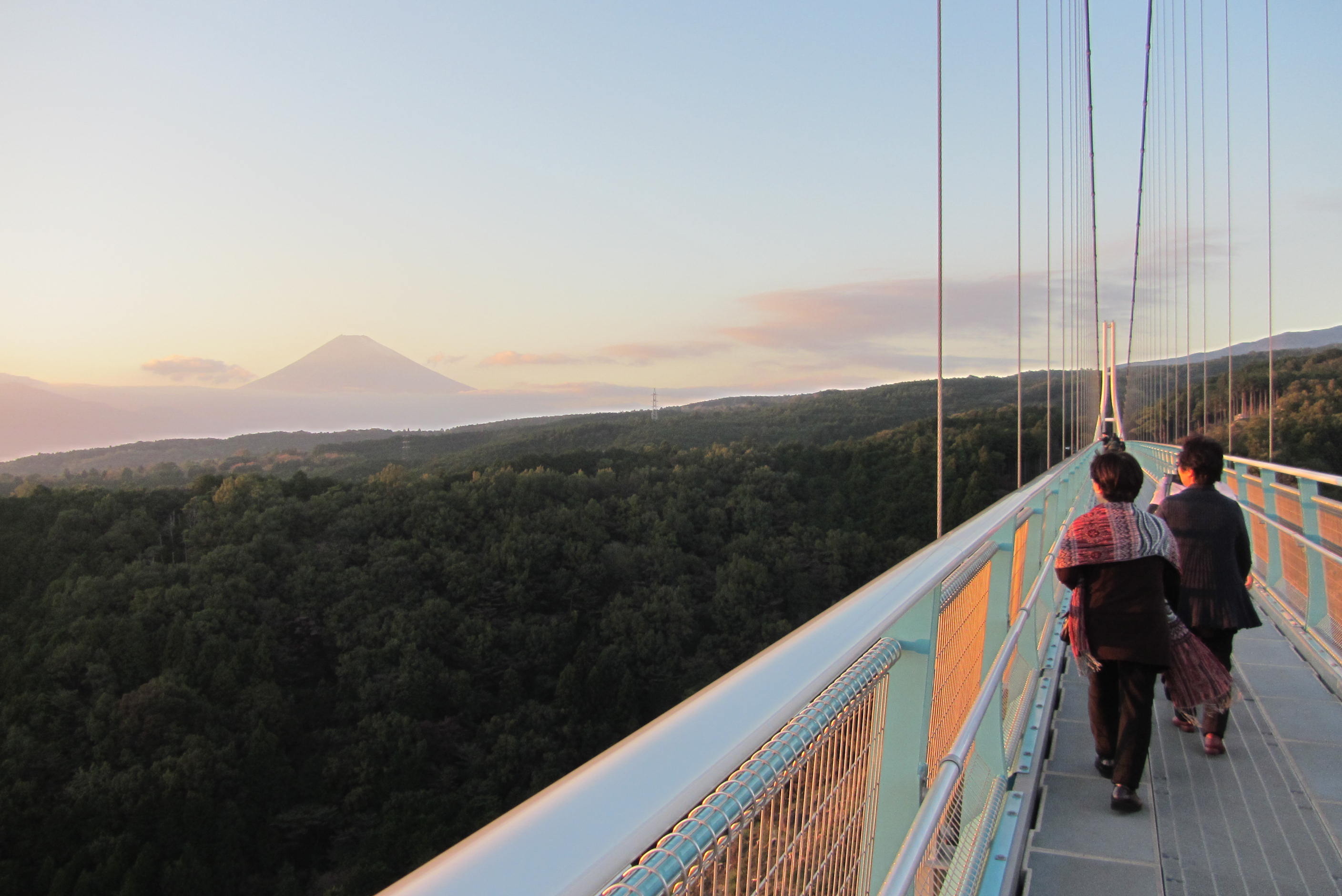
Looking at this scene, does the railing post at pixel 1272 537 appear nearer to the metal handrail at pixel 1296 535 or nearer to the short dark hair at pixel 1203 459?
the metal handrail at pixel 1296 535

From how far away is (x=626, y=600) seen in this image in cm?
4041

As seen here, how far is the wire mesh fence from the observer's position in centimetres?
63

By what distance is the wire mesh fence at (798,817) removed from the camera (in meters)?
0.63

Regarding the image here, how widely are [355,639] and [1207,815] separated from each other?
35658 millimetres

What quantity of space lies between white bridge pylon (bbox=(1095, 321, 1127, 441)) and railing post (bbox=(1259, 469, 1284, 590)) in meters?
24.5

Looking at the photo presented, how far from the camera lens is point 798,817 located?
94 centimetres

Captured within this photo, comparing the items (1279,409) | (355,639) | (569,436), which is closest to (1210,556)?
(1279,409)

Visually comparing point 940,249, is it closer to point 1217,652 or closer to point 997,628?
point 1217,652

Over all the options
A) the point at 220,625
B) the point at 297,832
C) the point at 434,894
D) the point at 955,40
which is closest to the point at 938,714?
the point at 434,894

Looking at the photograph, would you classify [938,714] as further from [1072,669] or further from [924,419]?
[924,419]

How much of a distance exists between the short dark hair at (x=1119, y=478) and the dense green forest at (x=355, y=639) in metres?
25.6

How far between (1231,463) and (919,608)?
8293mm

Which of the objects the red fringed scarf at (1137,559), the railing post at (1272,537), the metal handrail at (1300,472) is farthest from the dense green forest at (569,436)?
the red fringed scarf at (1137,559)

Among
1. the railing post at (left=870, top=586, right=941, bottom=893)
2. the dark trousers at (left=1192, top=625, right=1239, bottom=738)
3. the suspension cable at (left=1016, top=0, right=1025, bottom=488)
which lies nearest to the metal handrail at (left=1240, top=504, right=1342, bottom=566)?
the dark trousers at (left=1192, top=625, right=1239, bottom=738)
